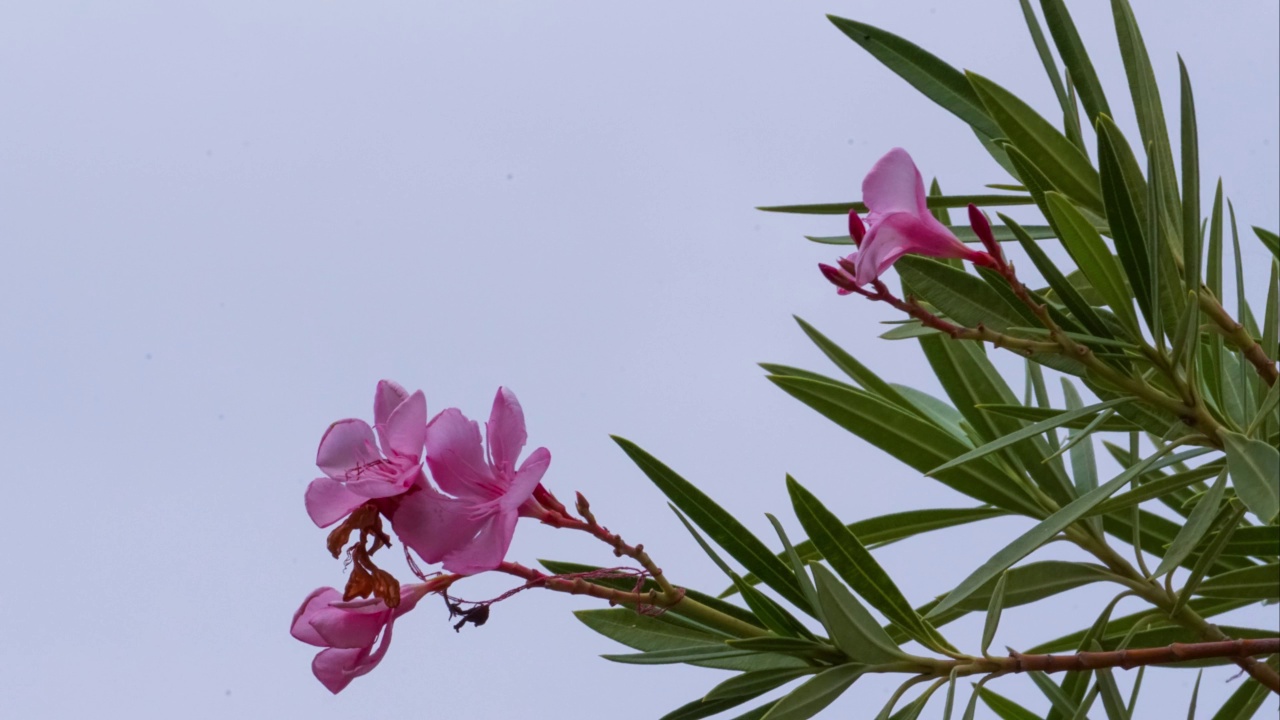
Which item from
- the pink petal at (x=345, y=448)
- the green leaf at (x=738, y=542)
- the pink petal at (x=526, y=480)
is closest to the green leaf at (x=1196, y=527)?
the green leaf at (x=738, y=542)

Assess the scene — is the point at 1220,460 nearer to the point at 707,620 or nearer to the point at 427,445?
the point at 707,620

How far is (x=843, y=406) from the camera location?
107 cm

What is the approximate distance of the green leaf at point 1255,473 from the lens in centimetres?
71

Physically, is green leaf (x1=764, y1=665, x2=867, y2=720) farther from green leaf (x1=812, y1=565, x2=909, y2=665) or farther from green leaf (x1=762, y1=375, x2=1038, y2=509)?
green leaf (x1=762, y1=375, x2=1038, y2=509)

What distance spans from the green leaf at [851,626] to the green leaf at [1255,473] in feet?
0.88

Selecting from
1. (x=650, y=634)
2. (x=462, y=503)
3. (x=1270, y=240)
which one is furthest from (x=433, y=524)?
(x=1270, y=240)

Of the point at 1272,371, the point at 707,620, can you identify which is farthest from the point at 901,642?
the point at 1272,371

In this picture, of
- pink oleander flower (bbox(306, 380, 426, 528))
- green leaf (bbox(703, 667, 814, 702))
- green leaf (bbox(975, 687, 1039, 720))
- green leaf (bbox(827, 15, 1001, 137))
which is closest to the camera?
pink oleander flower (bbox(306, 380, 426, 528))

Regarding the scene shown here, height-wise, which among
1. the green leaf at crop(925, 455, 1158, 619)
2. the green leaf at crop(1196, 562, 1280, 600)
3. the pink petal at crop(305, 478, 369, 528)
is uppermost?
the pink petal at crop(305, 478, 369, 528)

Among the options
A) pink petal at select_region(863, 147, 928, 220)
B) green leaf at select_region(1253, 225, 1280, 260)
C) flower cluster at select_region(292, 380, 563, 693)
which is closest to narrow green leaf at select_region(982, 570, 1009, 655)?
pink petal at select_region(863, 147, 928, 220)

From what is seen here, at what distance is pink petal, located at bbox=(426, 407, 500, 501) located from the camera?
0.70 meters

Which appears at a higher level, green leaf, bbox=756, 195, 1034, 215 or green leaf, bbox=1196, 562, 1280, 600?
green leaf, bbox=756, 195, 1034, 215

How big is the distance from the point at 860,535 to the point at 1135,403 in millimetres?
358

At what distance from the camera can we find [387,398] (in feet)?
2.41
